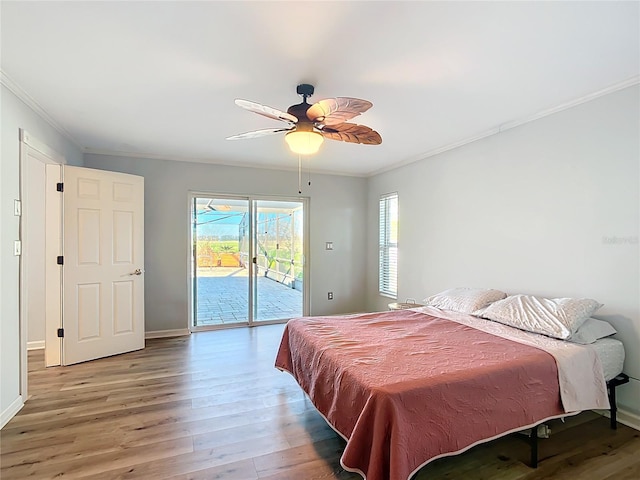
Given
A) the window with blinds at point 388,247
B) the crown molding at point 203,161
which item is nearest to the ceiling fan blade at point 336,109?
the crown molding at point 203,161

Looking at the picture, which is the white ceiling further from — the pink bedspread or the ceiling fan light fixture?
the pink bedspread

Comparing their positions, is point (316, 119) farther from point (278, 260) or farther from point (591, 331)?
point (278, 260)

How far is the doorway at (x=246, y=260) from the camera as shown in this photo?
16.0ft

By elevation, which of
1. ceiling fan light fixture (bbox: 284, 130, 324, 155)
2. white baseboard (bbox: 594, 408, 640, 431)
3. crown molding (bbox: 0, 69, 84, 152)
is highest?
crown molding (bbox: 0, 69, 84, 152)

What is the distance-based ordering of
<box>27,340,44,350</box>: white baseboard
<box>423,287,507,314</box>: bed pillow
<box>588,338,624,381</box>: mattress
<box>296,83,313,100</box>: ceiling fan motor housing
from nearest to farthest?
<box>588,338,624,381</box>: mattress, <box>296,83,313,100</box>: ceiling fan motor housing, <box>423,287,507,314</box>: bed pillow, <box>27,340,44,350</box>: white baseboard

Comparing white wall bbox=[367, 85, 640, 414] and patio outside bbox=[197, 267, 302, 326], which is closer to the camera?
white wall bbox=[367, 85, 640, 414]

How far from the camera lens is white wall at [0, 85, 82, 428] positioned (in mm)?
2359

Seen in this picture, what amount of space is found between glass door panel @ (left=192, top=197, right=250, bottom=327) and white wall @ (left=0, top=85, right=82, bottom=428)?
2297mm

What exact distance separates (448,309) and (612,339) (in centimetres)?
125

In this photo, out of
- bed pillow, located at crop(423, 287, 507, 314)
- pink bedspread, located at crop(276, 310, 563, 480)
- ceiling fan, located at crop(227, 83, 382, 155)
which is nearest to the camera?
pink bedspread, located at crop(276, 310, 563, 480)

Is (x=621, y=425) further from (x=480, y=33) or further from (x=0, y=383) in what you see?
(x=0, y=383)

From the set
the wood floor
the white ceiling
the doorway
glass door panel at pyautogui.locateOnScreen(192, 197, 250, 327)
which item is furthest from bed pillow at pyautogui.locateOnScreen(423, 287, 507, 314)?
glass door panel at pyautogui.locateOnScreen(192, 197, 250, 327)

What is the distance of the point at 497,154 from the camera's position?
134 inches

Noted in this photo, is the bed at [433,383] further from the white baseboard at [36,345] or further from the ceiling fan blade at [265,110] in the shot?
the white baseboard at [36,345]
